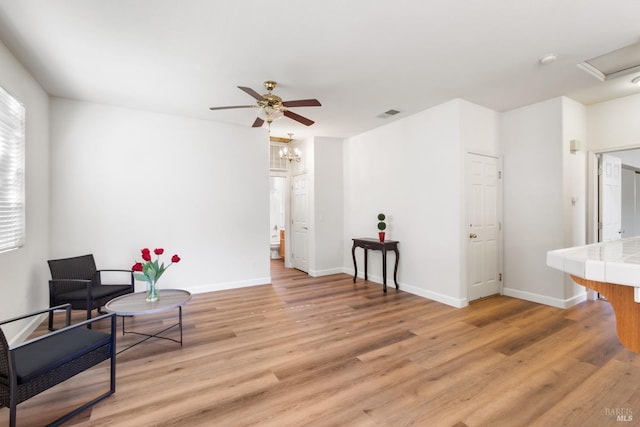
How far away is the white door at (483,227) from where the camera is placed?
3.99m

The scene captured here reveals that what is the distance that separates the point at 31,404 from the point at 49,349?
1.71 ft

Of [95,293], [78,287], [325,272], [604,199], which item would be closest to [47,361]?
[95,293]

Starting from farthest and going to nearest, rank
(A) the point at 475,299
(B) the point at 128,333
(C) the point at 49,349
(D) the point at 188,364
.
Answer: (A) the point at 475,299, (B) the point at 128,333, (D) the point at 188,364, (C) the point at 49,349

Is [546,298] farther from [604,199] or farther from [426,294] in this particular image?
[604,199]

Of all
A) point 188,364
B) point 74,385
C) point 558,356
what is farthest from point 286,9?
point 558,356

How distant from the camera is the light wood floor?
1812 mm

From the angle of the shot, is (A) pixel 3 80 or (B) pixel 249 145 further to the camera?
(B) pixel 249 145

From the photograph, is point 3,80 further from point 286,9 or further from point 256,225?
point 256,225

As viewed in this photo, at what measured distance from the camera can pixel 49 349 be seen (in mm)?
1789

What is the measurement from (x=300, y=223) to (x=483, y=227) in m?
3.50

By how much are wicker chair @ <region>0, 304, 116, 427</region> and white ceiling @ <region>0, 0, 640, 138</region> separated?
226cm

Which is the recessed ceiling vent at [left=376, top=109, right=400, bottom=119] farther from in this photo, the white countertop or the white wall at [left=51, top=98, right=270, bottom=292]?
the white countertop

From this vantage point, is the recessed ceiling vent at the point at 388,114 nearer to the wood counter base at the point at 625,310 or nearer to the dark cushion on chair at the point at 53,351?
the wood counter base at the point at 625,310

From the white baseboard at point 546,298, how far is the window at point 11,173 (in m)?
5.92
